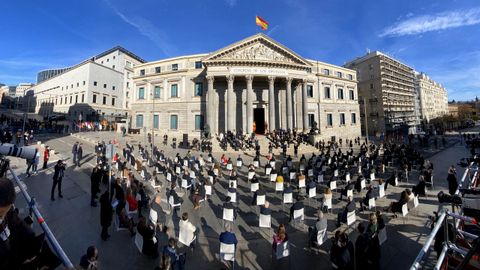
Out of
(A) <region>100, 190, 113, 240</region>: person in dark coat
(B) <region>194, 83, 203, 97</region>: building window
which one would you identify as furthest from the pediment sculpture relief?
(A) <region>100, 190, 113, 240</region>: person in dark coat

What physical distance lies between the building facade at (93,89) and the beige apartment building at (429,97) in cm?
10361

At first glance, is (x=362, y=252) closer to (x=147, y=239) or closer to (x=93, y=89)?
(x=147, y=239)

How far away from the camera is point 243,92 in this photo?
3503 cm

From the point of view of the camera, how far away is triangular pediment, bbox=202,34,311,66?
31.3 metres

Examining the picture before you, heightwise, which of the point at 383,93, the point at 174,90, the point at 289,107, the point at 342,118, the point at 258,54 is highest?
the point at 383,93

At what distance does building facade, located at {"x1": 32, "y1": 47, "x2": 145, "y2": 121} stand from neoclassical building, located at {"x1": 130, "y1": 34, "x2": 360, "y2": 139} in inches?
666

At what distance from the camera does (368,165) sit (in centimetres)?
1658

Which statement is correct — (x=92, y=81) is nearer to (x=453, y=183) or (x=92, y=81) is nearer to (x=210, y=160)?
(x=210, y=160)

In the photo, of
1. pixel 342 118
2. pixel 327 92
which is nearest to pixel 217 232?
pixel 327 92

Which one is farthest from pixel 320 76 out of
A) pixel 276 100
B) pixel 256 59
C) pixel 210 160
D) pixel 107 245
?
pixel 107 245

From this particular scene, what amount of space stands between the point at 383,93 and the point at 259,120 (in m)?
44.5

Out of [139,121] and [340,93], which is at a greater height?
[340,93]

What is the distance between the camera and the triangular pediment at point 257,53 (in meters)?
31.3

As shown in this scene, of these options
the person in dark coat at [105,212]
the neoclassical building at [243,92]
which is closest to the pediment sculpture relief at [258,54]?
the neoclassical building at [243,92]
